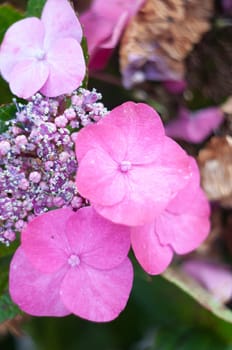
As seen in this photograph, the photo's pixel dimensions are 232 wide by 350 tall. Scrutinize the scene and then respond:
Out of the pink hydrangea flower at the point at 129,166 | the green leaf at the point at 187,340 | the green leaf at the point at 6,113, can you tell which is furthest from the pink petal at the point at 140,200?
the green leaf at the point at 187,340

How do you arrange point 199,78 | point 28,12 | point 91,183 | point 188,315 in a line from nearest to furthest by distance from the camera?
point 91,183
point 28,12
point 199,78
point 188,315

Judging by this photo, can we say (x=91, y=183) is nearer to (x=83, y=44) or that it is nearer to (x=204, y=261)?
(x=83, y=44)

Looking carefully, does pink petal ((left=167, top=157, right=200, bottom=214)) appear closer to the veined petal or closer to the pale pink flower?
the veined petal

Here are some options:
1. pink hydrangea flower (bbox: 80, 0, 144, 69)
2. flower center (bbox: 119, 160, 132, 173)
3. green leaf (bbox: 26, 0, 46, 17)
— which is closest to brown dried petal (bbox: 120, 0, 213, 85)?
pink hydrangea flower (bbox: 80, 0, 144, 69)

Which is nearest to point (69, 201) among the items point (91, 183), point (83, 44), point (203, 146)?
point (91, 183)

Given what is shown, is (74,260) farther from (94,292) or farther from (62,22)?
(62,22)

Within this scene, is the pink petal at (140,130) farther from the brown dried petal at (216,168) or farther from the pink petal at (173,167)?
the brown dried petal at (216,168)
